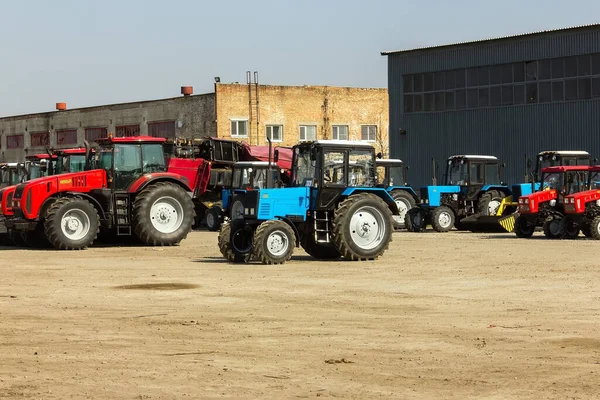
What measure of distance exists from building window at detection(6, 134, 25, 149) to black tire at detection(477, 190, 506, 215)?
51280 millimetres

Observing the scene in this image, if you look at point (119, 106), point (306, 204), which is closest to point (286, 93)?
point (119, 106)

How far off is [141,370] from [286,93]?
190 feet

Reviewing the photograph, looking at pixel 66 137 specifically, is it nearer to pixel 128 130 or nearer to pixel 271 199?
pixel 128 130

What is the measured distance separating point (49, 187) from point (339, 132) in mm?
42866

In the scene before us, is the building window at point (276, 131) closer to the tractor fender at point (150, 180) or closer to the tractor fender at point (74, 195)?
the tractor fender at point (150, 180)

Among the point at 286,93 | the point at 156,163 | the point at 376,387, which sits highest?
the point at 286,93

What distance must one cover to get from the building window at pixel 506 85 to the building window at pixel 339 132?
1574 centimetres

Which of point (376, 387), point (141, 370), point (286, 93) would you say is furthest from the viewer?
point (286, 93)

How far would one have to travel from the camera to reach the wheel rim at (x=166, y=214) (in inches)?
1144

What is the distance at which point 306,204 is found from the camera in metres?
23.3

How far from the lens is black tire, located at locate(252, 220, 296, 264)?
22.3 m

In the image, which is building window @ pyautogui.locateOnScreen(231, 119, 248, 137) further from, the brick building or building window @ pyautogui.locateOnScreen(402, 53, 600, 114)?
building window @ pyautogui.locateOnScreen(402, 53, 600, 114)

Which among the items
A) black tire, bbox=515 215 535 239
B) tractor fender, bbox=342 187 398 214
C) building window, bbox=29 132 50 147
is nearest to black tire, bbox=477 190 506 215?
Answer: black tire, bbox=515 215 535 239

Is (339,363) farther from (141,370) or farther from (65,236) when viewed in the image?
(65,236)
